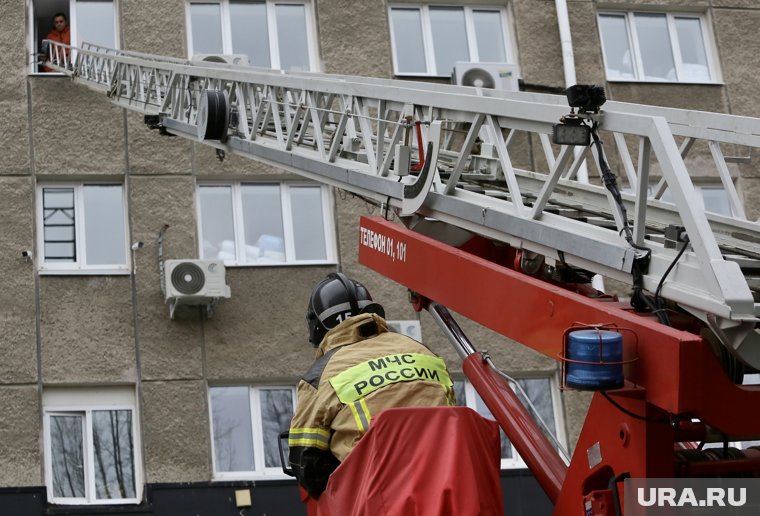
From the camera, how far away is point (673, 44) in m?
15.8

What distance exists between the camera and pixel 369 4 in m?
14.9

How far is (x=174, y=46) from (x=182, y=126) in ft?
11.9

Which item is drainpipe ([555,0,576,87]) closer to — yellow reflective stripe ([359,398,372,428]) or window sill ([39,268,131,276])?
window sill ([39,268,131,276])

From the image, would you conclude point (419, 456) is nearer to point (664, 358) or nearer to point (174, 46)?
point (664, 358)

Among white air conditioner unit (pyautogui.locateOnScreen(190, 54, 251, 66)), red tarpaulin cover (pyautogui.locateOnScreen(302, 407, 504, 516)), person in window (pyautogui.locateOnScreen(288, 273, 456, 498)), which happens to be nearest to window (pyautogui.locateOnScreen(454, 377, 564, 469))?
white air conditioner unit (pyautogui.locateOnScreen(190, 54, 251, 66))

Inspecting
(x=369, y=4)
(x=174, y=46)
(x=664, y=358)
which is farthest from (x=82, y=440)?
(x=664, y=358)

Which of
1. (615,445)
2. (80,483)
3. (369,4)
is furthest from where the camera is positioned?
(369,4)

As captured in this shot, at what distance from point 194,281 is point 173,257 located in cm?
70

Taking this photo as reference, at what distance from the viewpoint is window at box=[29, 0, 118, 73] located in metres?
14.4

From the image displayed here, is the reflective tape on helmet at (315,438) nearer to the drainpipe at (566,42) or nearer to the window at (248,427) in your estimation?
the window at (248,427)

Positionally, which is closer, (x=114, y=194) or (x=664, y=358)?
→ (x=664, y=358)

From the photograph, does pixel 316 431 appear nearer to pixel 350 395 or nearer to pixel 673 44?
pixel 350 395

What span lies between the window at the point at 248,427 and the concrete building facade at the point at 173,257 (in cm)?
2

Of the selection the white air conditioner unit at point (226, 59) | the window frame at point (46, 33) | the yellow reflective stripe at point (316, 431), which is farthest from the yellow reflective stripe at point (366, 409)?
the window frame at point (46, 33)
